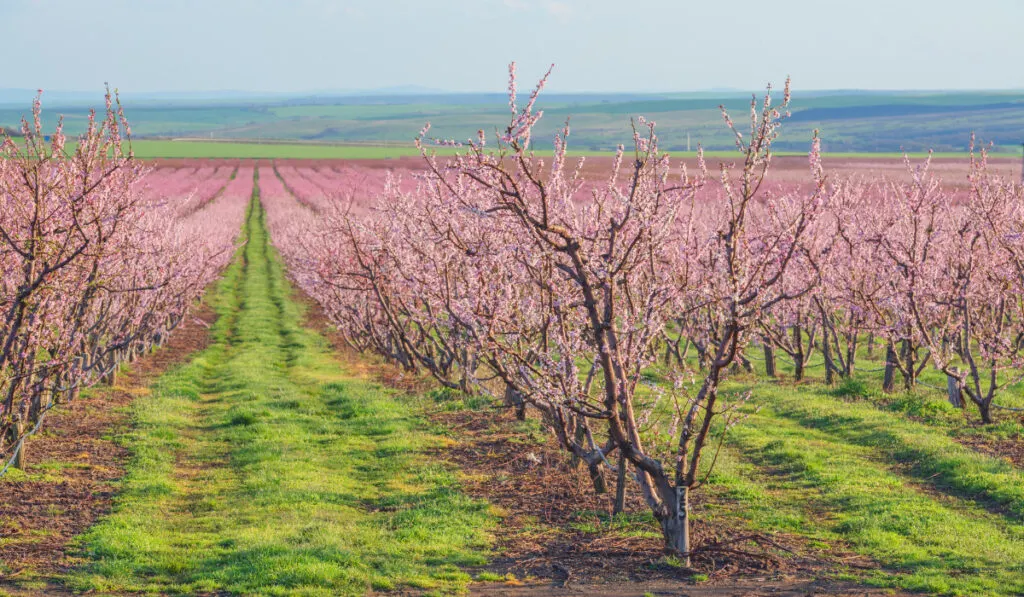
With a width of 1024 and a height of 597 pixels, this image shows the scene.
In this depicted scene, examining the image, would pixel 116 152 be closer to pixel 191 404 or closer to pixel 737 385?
pixel 191 404

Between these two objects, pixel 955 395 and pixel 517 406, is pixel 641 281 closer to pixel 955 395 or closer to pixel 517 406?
pixel 517 406

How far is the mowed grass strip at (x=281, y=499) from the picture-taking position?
8906 mm

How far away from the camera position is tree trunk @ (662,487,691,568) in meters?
9.00

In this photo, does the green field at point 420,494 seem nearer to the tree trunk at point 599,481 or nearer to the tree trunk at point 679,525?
the tree trunk at point 679,525

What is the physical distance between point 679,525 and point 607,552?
80 centimetres

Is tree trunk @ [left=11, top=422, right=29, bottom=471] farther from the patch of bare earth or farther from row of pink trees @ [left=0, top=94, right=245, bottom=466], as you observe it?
the patch of bare earth

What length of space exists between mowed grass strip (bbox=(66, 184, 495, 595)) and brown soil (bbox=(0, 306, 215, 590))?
29cm

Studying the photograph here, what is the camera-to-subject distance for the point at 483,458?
13445 mm

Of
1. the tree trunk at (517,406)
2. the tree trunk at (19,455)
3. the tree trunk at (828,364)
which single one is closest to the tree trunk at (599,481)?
the tree trunk at (517,406)

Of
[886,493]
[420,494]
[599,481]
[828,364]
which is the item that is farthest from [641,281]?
[828,364]

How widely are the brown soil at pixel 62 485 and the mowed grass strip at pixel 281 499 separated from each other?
0.29 meters

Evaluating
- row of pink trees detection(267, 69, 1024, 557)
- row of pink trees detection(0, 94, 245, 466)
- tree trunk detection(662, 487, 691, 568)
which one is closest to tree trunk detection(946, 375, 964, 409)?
row of pink trees detection(267, 69, 1024, 557)

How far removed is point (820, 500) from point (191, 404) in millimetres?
11019

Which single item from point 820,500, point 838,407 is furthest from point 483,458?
point 838,407
